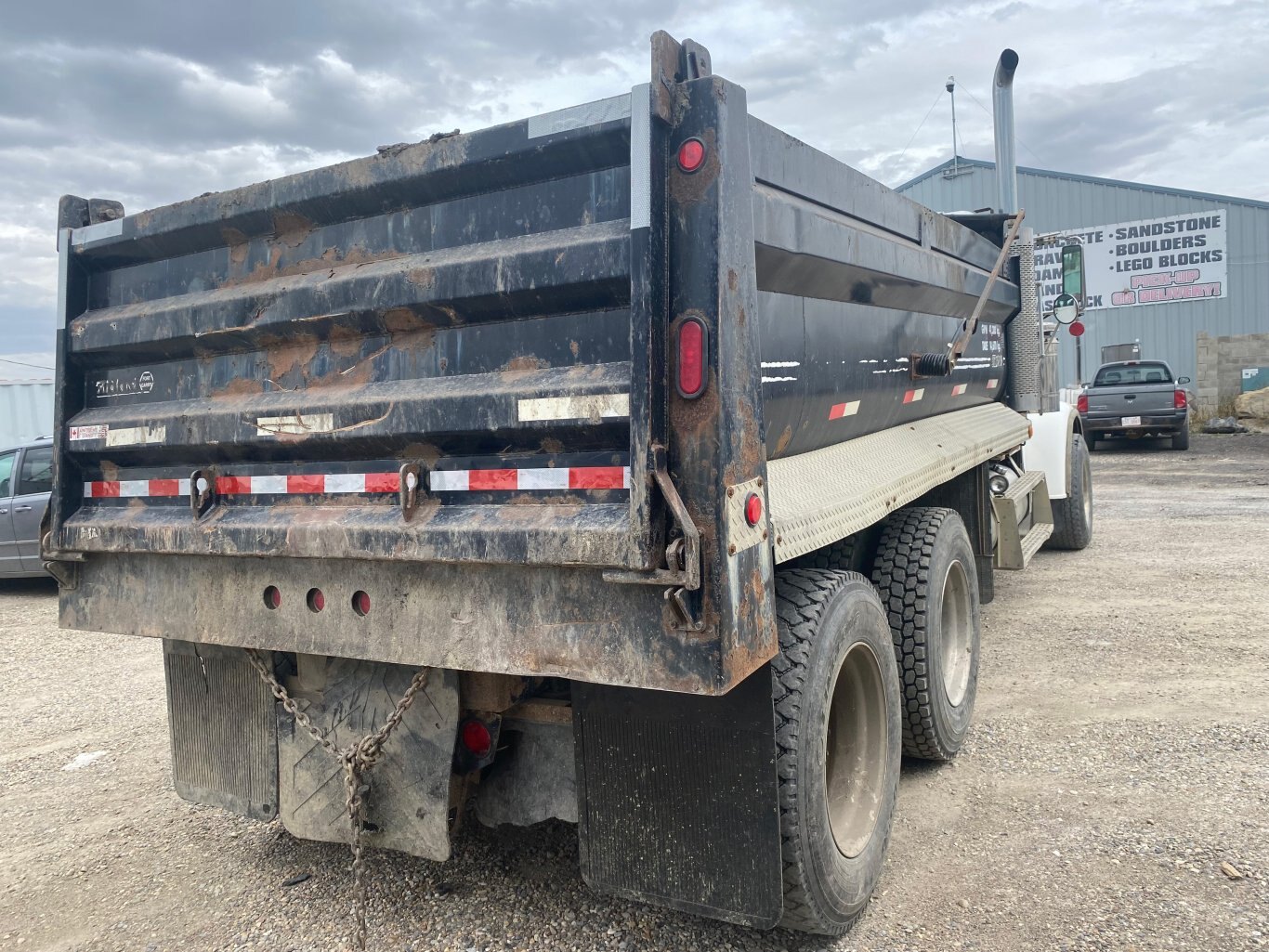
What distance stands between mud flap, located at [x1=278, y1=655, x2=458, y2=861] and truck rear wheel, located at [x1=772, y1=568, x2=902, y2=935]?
985 millimetres

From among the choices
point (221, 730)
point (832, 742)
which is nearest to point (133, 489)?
point (221, 730)

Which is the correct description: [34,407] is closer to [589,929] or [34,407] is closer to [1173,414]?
[589,929]

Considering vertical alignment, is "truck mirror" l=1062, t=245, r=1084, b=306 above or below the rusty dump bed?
above

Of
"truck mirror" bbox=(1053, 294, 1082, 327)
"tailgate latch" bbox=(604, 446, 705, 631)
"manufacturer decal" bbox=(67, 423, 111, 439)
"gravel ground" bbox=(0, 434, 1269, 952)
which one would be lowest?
"gravel ground" bbox=(0, 434, 1269, 952)

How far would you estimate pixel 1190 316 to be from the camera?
25.1m

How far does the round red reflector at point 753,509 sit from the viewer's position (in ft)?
7.53

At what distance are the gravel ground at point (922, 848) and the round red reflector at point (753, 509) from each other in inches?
52.4

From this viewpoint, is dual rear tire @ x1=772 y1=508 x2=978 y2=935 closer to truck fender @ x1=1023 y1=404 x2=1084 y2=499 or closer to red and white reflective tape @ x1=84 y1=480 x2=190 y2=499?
red and white reflective tape @ x1=84 y1=480 x2=190 y2=499

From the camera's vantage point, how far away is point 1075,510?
28.2 feet

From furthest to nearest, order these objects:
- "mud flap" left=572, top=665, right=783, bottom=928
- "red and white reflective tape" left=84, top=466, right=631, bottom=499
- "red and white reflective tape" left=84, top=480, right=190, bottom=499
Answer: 1. "red and white reflective tape" left=84, top=480, right=190, bottom=499
2. "mud flap" left=572, top=665, right=783, bottom=928
3. "red and white reflective tape" left=84, top=466, right=631, bottom=499

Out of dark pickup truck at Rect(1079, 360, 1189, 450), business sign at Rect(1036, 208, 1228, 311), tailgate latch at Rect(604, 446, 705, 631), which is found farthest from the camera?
business sign at Rect(1036, 208, 1228, 311)

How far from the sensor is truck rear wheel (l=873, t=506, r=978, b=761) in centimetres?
374

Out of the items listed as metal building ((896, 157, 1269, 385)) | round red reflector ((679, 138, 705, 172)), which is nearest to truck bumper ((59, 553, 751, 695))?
round red reflector ((679, 138, 705, 172))

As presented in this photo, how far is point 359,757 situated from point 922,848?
196cm
